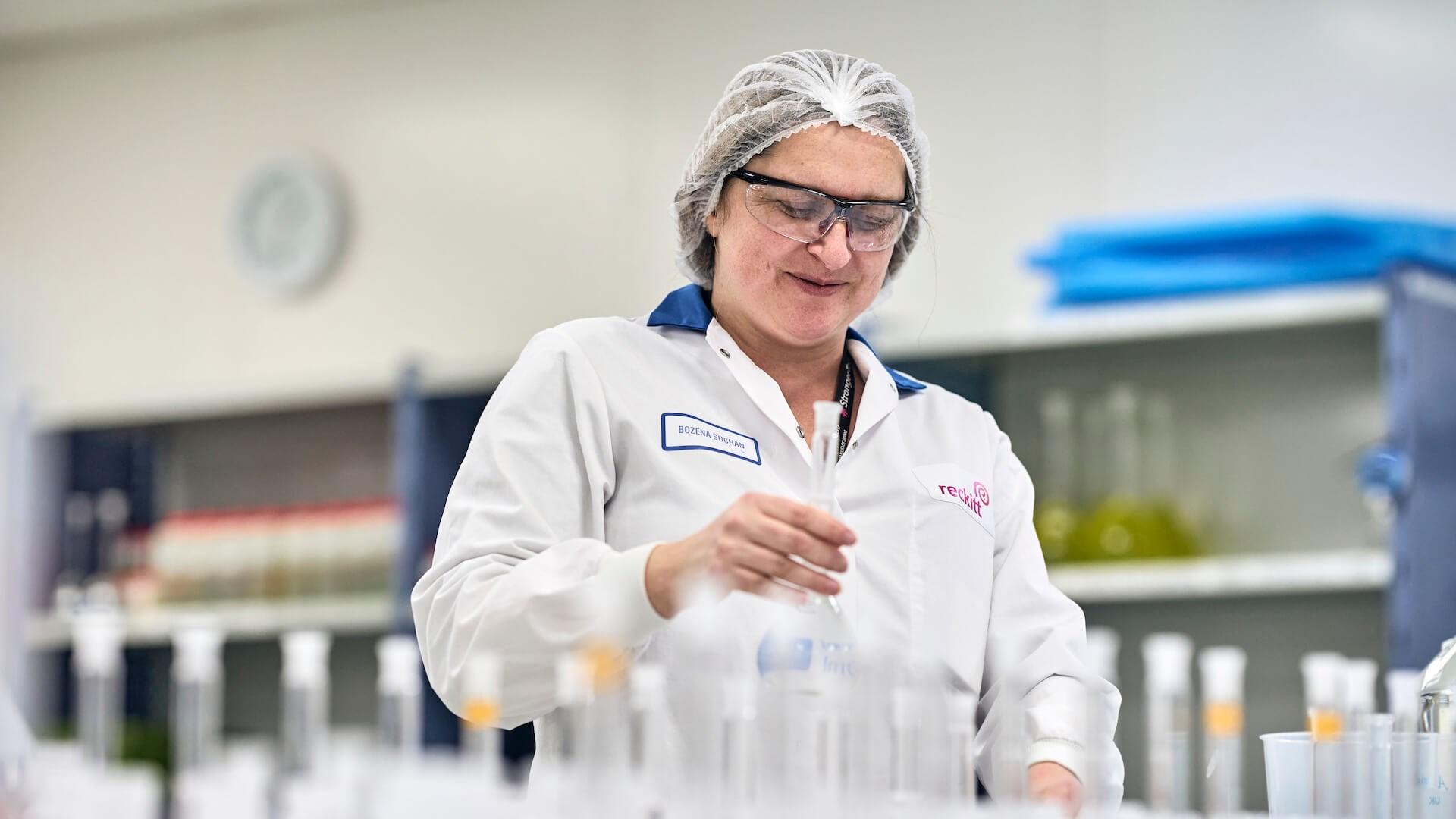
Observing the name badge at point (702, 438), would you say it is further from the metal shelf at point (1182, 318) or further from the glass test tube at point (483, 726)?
the metal shelf at point (1182, 318)

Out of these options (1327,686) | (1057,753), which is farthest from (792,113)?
(1327,686)

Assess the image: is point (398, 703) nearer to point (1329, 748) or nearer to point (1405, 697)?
point (1329, 748)

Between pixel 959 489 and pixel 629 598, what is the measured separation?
0.53 metres

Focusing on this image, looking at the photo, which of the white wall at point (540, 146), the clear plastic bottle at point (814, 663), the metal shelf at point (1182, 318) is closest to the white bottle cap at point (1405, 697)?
the clear plastic bottle at point (814, 663)

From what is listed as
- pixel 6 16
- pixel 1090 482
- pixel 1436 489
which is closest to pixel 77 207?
pixel 6 16

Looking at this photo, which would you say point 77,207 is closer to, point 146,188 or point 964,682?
point 146,188

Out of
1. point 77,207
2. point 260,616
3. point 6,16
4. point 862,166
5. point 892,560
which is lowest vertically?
point 260,616

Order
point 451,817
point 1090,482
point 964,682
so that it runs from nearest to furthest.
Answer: point 451,817
point 964,682
point 1090,482

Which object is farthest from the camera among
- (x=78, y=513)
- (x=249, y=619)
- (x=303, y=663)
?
(x=78, y=513)

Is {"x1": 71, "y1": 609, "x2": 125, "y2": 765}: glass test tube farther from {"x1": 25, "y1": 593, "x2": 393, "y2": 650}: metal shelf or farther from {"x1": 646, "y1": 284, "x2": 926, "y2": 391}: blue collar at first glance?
{"x1": 25, "y1": 593, "x2": 393, "y2": 650}: metal shelf

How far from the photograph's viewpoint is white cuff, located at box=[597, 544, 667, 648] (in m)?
1.35

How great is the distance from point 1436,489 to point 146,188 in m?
3.39

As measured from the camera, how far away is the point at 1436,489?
9.70ft

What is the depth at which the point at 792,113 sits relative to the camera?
172 centimetres
